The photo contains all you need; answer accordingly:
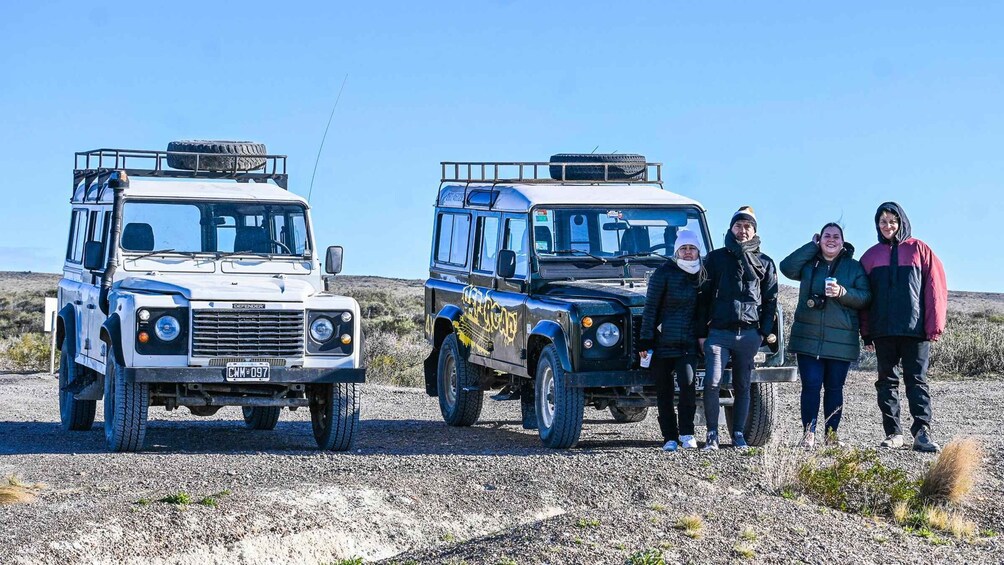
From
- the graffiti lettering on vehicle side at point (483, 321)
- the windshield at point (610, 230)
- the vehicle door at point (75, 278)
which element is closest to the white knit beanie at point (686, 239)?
the windshield at point (610, 230)

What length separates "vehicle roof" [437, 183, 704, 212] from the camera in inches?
555

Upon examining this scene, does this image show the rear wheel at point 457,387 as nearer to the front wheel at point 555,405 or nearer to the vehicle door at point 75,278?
the front wheel at point 555,405

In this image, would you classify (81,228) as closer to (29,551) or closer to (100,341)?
(100,341)

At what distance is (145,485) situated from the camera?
10.8 m

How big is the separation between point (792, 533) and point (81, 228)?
9.09 metres

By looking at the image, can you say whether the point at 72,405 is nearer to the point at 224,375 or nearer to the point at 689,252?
the point at 224,375

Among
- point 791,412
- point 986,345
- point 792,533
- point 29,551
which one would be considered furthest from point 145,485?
point 986,345

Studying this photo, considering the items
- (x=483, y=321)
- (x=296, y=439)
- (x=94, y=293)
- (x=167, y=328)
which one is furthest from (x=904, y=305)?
(x=94, y=293)

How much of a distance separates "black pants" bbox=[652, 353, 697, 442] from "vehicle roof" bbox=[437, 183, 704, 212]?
2149mm

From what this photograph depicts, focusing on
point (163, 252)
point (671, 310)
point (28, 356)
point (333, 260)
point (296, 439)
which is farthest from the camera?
point (28, 356)

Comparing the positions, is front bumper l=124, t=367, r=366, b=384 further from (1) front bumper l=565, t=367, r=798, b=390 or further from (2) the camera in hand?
(2) the camera in hand

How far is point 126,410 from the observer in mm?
12867

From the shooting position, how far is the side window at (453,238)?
15.8 m

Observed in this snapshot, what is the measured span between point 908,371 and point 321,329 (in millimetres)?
5092
